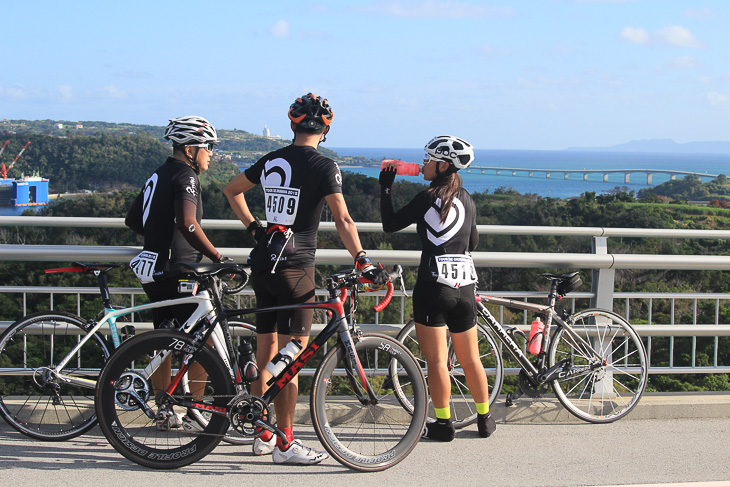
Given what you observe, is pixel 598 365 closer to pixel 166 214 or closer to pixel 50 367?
pixel 166 214

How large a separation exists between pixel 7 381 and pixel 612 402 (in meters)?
4.52

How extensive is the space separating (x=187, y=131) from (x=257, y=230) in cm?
78

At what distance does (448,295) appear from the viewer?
4.33 metres

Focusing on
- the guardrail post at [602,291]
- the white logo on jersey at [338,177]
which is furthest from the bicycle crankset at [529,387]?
the white logo on jersey at [338,177]

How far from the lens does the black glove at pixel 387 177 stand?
4.38m

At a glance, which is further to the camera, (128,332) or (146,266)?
(128,332)

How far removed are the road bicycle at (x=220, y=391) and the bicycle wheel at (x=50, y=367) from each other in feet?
1.95

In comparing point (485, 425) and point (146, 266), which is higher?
point (146, 266)

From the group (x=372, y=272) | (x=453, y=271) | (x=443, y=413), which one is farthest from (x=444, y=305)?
(x=443, y=413)

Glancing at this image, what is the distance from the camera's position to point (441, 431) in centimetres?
466

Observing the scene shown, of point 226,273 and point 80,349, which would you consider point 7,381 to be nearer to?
point 80,349

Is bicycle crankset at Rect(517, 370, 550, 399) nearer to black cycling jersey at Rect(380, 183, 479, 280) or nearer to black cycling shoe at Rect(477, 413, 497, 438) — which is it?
black cycling shoe at Rect(477, 413, 497, 438)

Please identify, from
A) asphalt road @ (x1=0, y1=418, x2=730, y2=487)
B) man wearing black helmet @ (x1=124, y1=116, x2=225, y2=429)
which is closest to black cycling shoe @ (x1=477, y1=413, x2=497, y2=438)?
asphalt road @ (x1=0, y1=418, x2=730, y2=487)

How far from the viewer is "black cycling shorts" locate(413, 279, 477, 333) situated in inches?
171
